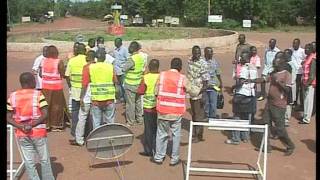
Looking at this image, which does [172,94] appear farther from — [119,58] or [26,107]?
[119,58]

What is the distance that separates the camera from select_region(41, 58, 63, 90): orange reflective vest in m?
8.66

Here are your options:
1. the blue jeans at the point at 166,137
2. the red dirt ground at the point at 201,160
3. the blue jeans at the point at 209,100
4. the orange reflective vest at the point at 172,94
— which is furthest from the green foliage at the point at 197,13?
the orange reflective vest at the point at 172,94

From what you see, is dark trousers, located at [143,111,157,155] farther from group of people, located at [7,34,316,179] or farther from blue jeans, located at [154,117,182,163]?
blue jeans, located at [154,117,182,163]

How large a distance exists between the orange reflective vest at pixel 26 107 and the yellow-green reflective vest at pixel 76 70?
7.80ft

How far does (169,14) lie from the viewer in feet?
159

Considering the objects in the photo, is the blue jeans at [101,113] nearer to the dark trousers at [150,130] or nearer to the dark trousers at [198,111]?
the dark trousers at [150,130]

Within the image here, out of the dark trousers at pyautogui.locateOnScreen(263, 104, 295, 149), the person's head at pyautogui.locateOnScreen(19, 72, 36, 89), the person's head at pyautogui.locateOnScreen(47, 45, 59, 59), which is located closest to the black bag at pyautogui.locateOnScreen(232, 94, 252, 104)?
the dark trousers at pyautogui.locateOnScreen(263, 104, 295, 149)

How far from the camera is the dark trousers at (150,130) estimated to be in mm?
7462

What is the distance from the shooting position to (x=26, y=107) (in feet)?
19.4

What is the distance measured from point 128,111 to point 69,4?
7882 cm

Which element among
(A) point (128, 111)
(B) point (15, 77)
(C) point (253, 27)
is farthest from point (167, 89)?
(C) point (253, 27)

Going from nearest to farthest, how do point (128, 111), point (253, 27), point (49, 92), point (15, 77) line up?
point (49, 92)
point (128, 111)
point (15, 77)
point (253, 27)

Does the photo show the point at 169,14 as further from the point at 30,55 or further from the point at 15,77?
the point at 15,77

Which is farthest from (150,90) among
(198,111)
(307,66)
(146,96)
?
(307,66)
